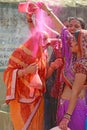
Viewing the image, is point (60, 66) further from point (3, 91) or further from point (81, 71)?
point (3, 91)

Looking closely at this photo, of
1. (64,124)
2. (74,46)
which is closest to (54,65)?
(74,46)

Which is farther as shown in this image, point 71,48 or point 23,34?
point 23,34

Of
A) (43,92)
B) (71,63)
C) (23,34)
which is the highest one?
(23,34)

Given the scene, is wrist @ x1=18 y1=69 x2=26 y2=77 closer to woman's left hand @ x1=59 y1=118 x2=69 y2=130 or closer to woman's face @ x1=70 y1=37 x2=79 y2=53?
woman's face @ x1=70 y1=37 x2=79 y2=53

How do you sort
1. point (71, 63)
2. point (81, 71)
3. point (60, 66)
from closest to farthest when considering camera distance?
point (81, 71)
point (71, 63)
point (60, 66)

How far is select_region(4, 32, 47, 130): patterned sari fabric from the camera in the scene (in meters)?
3.54

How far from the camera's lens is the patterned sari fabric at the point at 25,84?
3.54 metres

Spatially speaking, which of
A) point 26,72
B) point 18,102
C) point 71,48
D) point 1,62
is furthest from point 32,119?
point 1,62

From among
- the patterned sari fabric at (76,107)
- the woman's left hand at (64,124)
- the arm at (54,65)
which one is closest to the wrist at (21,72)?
the arm at (54,65)

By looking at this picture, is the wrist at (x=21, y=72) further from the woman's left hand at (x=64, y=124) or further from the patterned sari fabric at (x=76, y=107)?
the woman's left hand at (x=64, y=124)

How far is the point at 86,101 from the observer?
3.35 m

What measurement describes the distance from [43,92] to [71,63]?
0.45 metres

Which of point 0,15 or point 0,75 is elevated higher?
point 0,15

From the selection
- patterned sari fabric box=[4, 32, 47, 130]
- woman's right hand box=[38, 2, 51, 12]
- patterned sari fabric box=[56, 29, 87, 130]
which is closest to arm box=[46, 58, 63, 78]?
patterned sari fabric box=[4, 32, 47, 130]
